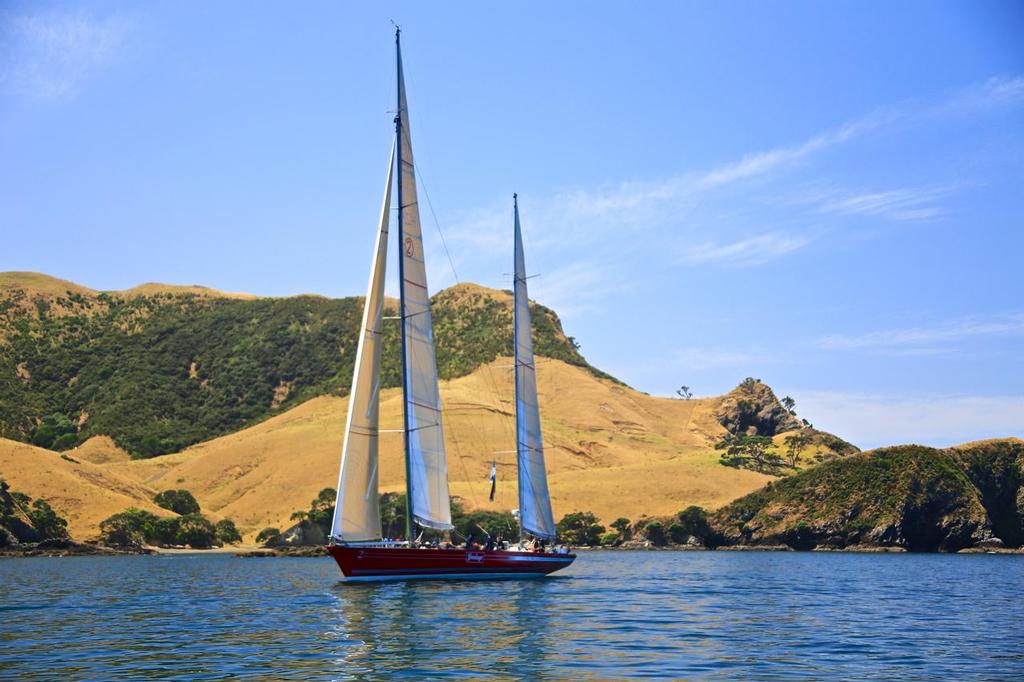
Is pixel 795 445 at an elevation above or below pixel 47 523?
above

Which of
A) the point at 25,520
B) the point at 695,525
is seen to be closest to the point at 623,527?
the point at 695,525

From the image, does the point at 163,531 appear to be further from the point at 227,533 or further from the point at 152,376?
the point at 152,376

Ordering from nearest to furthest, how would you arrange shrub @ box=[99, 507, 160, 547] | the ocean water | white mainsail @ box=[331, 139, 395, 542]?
the ocean water, white mainsail @ box=[331, 139, 395, 542], shrub @ box=[99, 507, 160, 547]

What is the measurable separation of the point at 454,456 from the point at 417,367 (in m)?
90.1

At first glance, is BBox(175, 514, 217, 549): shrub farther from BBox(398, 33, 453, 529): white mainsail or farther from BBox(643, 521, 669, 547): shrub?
BBox(398, 33, 453, 529): white mainsail

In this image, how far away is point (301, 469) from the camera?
134 meters

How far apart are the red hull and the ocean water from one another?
76 cm

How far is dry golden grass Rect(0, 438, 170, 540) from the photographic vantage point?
3839 inches

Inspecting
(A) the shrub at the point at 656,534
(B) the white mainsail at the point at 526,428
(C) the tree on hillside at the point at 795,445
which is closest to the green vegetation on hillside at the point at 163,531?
(A) the shrub at the point at 656,534

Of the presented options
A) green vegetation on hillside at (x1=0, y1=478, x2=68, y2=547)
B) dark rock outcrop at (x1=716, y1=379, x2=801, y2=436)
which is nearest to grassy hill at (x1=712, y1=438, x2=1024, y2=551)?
green vegetation on hillside at (x1=0, y1=478, x2=68, y2=547)

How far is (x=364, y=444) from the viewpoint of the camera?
4859cm

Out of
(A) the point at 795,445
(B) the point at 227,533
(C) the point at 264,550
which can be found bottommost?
(C) the point at 264,550

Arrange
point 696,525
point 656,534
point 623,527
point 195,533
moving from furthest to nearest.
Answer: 1. point 623,527
2. point 656,534
3. point 696,525
4. point 195,533

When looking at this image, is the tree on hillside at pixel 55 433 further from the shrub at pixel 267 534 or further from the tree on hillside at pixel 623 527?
the tree on hillside at pixel 623 527
